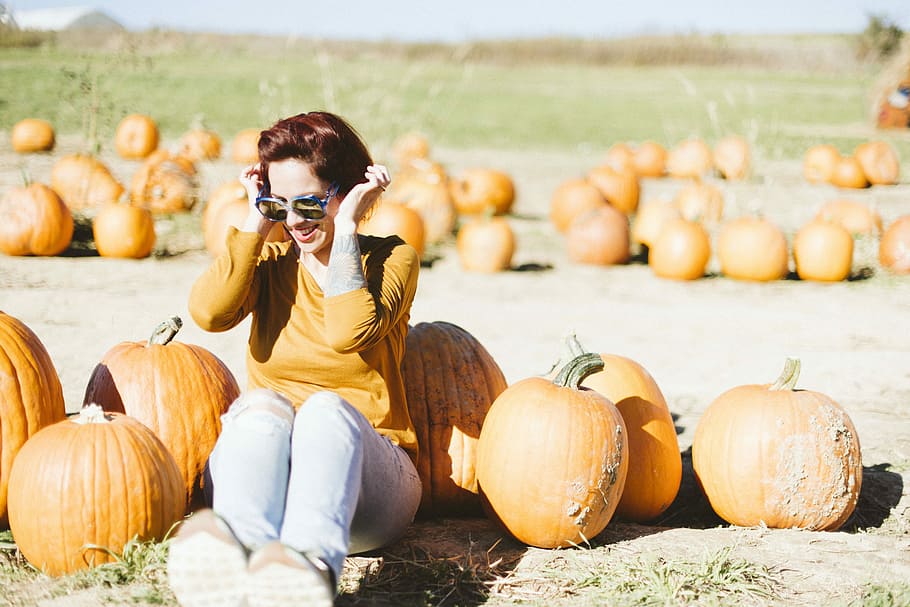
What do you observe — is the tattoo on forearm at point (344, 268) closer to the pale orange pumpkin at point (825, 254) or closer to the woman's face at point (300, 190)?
the woman's face at point (300, 190)

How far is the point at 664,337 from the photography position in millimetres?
6316

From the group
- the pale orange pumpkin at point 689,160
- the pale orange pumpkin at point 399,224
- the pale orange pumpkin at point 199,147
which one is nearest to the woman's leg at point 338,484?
the pale orange pumpkin at point 399,224

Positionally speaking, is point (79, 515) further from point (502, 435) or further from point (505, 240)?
point (505, 240)

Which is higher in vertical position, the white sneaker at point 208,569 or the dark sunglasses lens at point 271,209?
the dark sunglasses lens at point 271,209

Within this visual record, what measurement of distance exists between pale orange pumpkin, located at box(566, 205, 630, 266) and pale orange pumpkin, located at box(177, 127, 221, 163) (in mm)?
4243

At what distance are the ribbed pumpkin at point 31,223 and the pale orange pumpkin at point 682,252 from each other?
16.1ft

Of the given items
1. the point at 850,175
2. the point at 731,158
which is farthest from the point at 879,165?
the point at 731,158

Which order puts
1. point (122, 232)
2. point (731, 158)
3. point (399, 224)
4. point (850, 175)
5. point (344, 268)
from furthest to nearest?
point (731, 158) < point (850, 175) < point (399, 224) < point (122, 232) < point (344, 268)

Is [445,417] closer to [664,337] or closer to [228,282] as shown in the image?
[228,282]

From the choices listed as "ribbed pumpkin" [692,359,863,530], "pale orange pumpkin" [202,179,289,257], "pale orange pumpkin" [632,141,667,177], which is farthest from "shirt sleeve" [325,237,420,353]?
"pale orange pumpkin" [632,141,667,177]

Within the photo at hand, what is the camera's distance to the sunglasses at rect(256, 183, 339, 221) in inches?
117

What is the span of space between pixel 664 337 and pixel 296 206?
386 cm

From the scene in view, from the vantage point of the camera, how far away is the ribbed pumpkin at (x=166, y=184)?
361 inches

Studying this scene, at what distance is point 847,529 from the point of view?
3709 mm
